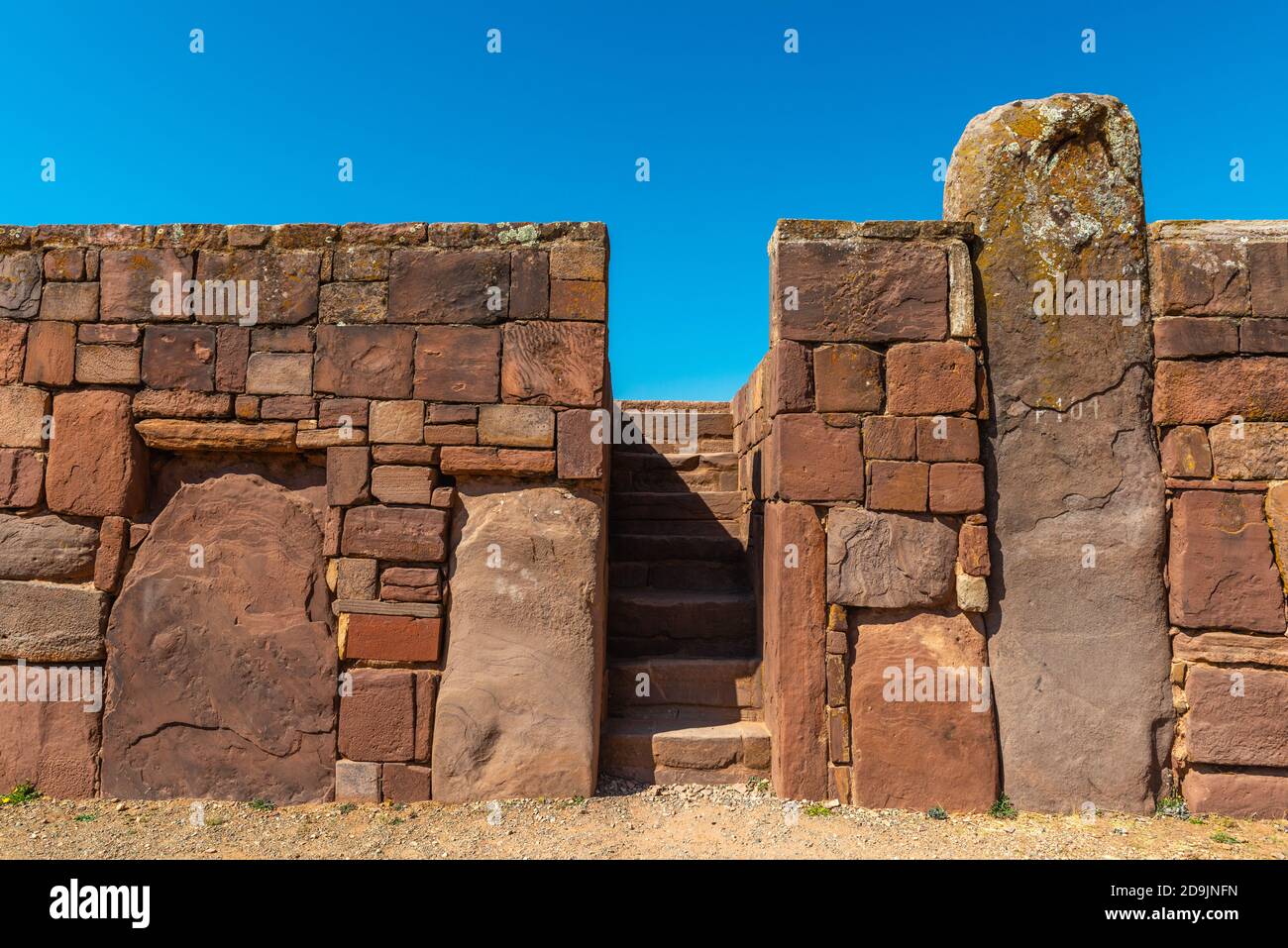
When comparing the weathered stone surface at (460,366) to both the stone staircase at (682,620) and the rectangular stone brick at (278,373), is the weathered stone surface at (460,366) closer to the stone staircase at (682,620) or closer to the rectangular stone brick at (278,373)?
the rectangular stone brick at (278,373)

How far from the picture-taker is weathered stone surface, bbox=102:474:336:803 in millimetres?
4500

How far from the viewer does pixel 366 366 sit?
454 centimetres

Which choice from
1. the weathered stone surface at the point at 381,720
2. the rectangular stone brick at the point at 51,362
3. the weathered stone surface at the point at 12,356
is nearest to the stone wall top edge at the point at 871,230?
the weathered stone surface at the point at 381,720

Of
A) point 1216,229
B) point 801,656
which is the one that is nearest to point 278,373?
point 801,656

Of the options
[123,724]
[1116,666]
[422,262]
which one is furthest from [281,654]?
[1116,666]

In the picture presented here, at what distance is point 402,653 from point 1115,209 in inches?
205

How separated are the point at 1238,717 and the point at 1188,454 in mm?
1574

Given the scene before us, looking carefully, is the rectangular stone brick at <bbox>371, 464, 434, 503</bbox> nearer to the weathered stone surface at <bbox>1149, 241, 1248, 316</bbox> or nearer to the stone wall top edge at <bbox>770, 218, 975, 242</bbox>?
the stone wall top edge at <bbox>770, 218, 975, 242</bbox>

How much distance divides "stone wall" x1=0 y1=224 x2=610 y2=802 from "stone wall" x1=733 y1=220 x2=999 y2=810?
1.20m

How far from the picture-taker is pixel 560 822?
4.22 meters

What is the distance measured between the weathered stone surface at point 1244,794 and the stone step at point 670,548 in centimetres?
345

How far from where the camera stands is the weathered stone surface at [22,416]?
4.59 m

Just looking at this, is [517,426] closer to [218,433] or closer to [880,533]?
[218,433]

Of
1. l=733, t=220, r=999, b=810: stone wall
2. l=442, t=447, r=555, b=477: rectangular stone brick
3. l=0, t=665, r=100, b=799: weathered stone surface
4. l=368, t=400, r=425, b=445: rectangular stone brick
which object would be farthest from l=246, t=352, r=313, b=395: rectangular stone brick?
l=733, t=220, r=999, b=810: stone wall
